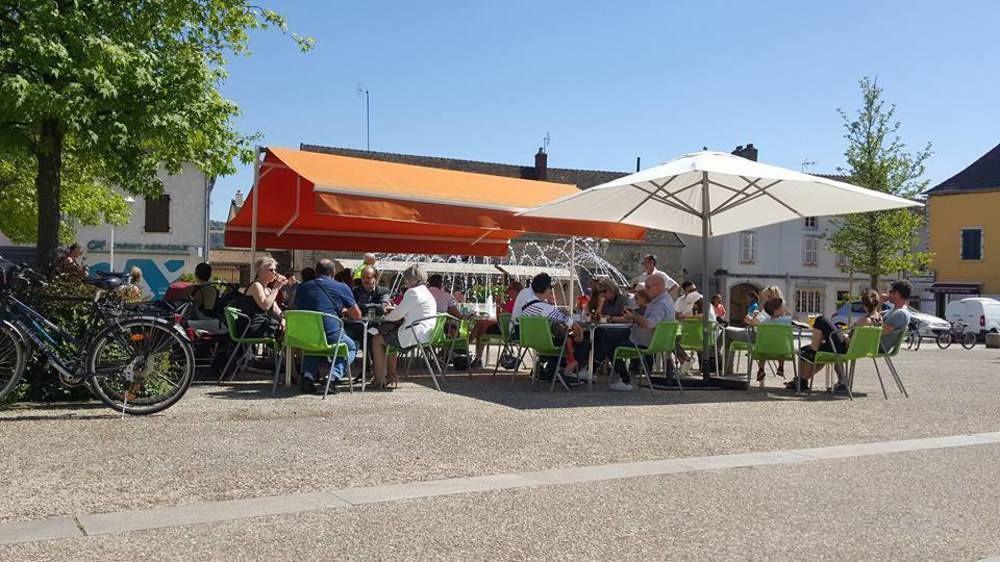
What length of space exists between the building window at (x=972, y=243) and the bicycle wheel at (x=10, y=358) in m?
48.6

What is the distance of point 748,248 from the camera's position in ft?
163

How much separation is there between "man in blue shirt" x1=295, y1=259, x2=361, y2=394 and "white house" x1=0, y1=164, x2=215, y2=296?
30.1m

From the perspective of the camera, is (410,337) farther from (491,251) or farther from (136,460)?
(491,251)

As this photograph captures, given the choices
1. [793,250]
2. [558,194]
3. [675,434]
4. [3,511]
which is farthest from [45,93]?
[793,250]

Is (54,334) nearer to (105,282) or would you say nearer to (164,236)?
(105,282)

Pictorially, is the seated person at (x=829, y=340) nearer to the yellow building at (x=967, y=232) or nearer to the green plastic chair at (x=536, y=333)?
the green plastic chair at (x=536, y=333)

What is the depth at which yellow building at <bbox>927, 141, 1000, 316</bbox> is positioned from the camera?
4697 centimetres

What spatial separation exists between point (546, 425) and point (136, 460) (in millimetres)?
3143

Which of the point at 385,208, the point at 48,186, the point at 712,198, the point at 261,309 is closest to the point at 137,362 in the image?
the point at 261,309

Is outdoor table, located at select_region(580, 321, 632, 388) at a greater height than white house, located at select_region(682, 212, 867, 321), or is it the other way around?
white house, located at select_region(682, 212, 867, 321)

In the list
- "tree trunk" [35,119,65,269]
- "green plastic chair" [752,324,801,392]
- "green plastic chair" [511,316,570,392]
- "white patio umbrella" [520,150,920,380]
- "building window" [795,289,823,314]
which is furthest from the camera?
"building window" [795,289,823,314]

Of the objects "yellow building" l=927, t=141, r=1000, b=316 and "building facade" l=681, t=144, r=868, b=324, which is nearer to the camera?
"yellow building" l=927, t=141, r=1000, b=316

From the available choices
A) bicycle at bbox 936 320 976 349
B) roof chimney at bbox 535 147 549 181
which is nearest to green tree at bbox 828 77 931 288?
bicycle at bbox 936 320 976 349

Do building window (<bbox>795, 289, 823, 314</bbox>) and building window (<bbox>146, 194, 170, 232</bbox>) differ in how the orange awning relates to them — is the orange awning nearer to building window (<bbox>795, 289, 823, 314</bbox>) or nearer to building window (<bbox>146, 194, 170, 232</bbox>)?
building window (<bbox>146, 194, 170, 232</bbox>)
